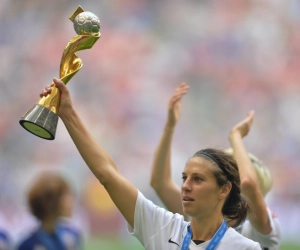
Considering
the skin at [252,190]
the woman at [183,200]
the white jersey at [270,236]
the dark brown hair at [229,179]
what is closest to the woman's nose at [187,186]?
the woman at [183,200]

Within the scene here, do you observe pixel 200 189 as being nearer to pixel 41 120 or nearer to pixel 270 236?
pixel 41 120

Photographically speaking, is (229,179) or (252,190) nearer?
(229,179)

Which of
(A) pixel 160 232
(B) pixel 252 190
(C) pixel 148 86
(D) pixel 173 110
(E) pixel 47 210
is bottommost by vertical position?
(A) pixel 160 232

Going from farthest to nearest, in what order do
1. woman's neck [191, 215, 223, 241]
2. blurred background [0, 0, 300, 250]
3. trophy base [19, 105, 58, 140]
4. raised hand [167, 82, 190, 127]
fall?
blurred background [0, 0, 300, 250] < raised hand [167, 82, 190, 127] < woman's neck [191, 215, 223, 241] < trophy base [19, 105, 58, 140]

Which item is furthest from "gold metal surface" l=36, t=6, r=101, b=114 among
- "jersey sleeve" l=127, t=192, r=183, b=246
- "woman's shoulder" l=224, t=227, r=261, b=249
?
"woman's shoulder" l=224, t=227, r=261, b=249

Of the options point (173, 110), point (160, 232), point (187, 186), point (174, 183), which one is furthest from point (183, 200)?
point (173, 110)

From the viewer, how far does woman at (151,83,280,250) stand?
12.0 ft

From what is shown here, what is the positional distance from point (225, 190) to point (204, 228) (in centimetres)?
20

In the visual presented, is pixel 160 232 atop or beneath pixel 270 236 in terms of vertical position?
beneath

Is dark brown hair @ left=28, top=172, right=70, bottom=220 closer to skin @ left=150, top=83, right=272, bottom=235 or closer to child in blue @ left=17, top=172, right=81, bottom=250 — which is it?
child in blue @ left=17, top=172, right=81, bottom=250

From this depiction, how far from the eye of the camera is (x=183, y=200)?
2.95 metres

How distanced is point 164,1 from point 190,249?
12.0 metres

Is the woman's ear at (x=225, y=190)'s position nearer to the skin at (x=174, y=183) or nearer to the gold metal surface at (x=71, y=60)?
the skin at (x=174, y=183)

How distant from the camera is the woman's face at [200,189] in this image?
9.63 ft
